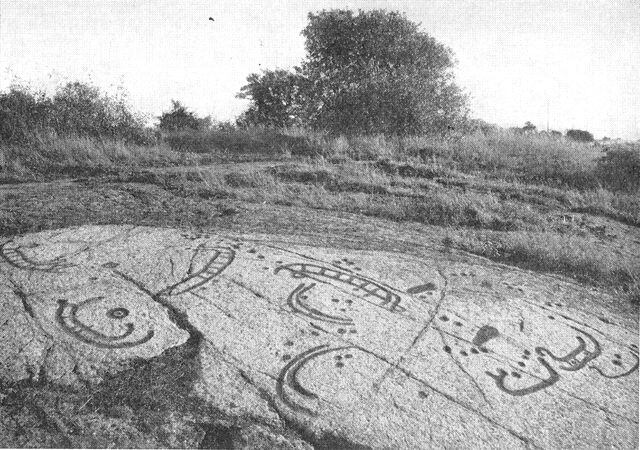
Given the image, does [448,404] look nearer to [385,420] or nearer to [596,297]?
[385,420]

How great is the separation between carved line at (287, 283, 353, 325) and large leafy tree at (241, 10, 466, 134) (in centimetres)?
878

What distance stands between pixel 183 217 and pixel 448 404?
3.19 m

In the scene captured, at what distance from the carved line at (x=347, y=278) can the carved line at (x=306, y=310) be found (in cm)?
25

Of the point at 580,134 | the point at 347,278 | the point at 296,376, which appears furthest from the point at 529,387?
the point at 580,134

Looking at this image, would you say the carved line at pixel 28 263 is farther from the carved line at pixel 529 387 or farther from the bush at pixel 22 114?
the bush at pixel 22 114

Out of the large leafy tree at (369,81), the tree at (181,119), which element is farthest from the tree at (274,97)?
the tree at (181,119)

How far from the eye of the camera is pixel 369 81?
12.1 metres

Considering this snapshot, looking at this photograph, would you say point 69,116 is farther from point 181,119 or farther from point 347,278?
point 347,278

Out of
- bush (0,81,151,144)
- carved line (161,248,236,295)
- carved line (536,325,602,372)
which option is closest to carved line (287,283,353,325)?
carved line (161,248,236,295)

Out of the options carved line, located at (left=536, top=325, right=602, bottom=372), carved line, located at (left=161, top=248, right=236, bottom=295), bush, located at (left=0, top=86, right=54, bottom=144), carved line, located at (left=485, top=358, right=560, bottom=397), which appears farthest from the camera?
bush, located at (left=0, top=86, right=54, bottom=144)

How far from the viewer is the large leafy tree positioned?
11.9 m

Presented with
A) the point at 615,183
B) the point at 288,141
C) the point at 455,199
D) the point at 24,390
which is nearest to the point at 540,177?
the point at 615,183

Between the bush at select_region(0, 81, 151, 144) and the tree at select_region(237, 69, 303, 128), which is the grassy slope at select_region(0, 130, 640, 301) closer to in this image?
the bush at select_region(0, 81, 151, 144)

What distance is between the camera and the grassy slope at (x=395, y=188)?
492cm
